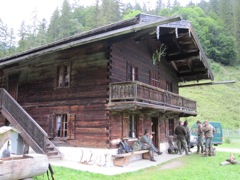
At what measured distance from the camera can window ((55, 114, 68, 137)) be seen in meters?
13.4

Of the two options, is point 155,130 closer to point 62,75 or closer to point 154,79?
point 154,79

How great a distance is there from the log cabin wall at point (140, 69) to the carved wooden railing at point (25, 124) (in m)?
3.36

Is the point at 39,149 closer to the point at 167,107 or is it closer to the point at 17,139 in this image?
the point at 17,139

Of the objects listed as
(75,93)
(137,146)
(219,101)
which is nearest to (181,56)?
(137,146)

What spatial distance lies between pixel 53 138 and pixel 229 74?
194ft

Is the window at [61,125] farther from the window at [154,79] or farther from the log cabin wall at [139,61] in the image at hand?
the window at [154,79]

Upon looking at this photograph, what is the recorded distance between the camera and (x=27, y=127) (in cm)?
1201

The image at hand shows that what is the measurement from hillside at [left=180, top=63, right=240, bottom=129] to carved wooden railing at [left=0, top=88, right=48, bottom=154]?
1118 inches

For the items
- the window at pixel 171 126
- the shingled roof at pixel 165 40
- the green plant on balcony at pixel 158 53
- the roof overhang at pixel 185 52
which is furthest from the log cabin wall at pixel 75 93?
the window at pixel 171 126

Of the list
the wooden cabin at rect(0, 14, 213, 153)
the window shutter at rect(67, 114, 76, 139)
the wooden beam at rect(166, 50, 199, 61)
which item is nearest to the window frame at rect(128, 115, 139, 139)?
the wooden cabin at rect(0, 14, 213, 153)

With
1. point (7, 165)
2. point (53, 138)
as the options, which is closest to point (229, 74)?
point (53, 138)

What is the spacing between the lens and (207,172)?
10156 millimetres

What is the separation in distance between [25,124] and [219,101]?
43.2 metres

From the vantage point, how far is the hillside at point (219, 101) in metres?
39.6
